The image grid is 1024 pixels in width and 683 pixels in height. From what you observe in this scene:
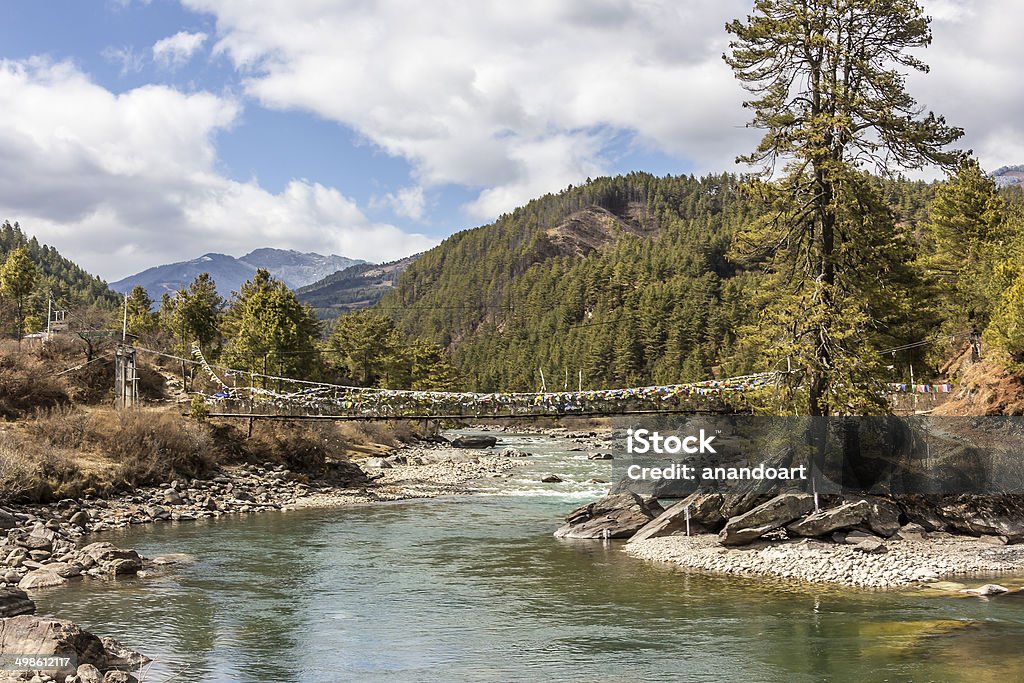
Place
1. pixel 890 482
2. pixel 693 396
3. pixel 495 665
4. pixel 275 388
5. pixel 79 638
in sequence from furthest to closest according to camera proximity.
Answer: pixel 275 388
pixel 693 396
pixel 890 482
pixel 495 665
pixel 79 638

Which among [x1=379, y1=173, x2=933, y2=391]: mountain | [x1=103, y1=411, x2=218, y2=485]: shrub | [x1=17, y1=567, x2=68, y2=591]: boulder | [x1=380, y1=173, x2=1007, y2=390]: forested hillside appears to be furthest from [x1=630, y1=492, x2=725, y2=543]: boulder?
[x1=379, y1=173, x2=933, y2=391]: mountain

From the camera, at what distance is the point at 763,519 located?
67.2ft

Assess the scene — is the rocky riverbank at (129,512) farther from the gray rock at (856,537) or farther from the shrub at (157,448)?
the gray rock at (856,537)

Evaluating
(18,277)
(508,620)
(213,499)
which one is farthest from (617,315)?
(508,620)

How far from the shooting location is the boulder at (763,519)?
20359 mm

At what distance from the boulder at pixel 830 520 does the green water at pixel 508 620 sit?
105 inches

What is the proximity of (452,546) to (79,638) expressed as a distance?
12.7 m

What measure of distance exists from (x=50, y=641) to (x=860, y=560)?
15798mm

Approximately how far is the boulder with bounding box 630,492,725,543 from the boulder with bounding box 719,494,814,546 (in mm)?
1261

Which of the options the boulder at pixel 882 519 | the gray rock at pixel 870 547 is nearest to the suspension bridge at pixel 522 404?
the boulder at pixel 882 519

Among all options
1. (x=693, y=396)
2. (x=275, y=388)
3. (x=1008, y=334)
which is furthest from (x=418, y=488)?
(x=1008, y=334)

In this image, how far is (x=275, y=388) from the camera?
50.4m

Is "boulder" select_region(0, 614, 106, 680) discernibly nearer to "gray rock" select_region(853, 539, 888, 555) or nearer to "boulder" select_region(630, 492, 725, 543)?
"boulder" select_region(630, 492, 725, 543)

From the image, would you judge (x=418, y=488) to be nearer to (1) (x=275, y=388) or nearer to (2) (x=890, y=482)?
(1) (x=275, y=388)
